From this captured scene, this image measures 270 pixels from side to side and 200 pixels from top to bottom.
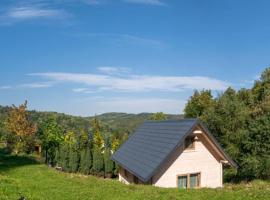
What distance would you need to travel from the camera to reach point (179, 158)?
2630 centimetres

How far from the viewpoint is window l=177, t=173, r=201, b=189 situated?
26.5m

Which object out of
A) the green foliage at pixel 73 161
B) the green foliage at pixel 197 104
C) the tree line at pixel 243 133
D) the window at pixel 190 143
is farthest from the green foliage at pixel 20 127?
the window at pixel 190 143

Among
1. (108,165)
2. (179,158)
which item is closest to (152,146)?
(179,158)

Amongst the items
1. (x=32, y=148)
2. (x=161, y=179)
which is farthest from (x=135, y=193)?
(x=32, y=148)

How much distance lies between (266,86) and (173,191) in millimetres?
45978

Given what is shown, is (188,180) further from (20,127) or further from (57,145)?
(20,127)

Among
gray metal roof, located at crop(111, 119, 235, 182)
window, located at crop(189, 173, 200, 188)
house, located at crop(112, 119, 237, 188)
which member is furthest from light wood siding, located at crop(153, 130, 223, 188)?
gray metal roof, located at crop(111, 119, 235, 182)

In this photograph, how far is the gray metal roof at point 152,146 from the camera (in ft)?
80.6

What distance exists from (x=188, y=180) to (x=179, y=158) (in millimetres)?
2036

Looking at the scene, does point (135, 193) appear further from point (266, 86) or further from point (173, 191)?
point (266, 86)

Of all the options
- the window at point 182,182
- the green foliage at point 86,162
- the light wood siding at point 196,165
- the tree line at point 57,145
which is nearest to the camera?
the light wood siding at point 196,165

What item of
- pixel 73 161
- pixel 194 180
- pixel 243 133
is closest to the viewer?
pixel 194 180

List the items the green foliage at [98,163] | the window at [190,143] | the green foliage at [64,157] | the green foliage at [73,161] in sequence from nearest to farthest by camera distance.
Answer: the window at [190,143] < the green foliage at [98,163] < the green foliage at [73,161] < the green foliage at [64,157]

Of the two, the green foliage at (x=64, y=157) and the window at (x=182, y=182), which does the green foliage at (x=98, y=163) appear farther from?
the window at (x=182, y=182)
